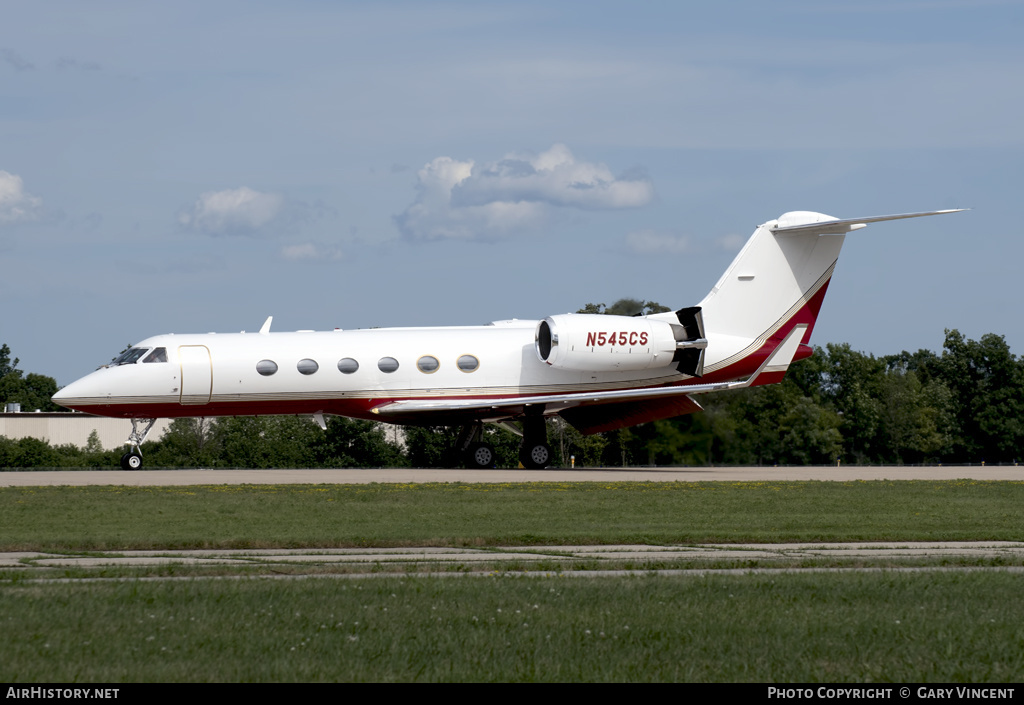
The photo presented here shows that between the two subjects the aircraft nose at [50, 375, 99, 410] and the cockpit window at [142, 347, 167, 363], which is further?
the cockpit window at [142, 347, 167, 363]

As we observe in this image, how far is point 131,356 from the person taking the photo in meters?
32.4

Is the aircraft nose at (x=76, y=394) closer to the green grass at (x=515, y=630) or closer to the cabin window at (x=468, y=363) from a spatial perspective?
the cabin window at (x=468, y=363)

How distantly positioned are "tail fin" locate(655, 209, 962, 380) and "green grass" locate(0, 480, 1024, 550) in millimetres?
8459

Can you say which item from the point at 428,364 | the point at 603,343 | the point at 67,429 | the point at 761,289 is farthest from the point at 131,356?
the point at 67,429

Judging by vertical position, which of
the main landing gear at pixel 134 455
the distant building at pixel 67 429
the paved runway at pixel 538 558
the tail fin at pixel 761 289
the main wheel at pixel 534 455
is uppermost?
the tail fin at pixel 761 289

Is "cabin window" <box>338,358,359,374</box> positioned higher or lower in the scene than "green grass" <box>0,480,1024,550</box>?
higher

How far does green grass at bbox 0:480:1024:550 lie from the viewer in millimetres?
16672

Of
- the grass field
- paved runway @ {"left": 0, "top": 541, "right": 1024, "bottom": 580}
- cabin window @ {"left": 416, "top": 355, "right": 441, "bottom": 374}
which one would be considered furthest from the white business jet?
paved runway @ {"left": 0, "top": 541, "right": 1024, "bottom": 580}

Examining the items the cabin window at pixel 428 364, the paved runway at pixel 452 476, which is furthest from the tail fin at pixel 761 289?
the cabin window at pixel 428 364

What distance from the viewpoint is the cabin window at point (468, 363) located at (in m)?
34.1

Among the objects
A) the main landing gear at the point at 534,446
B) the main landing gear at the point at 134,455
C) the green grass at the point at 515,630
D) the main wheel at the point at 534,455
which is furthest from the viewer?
the main wheel at the point at 534,455

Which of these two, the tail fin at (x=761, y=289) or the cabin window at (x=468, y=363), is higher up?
the tail fin at (x=761, y=289)

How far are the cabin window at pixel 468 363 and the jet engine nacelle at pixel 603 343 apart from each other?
1.81m

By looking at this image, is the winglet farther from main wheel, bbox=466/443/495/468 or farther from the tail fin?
main wheel, bbox=466/443/495/468
